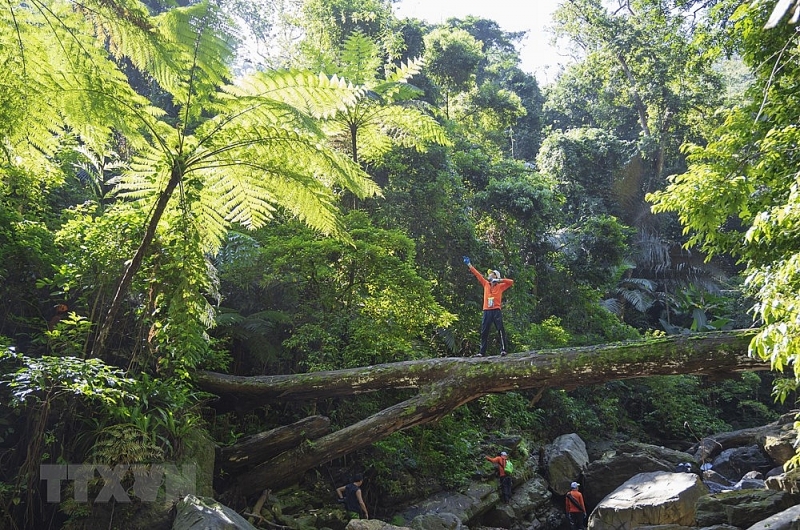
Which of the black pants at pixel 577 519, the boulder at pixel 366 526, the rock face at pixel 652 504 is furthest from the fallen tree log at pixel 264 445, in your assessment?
the black pants at pixel 577 519

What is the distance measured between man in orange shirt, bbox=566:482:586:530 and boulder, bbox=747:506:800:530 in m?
3.93

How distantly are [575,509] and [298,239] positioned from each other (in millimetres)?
6433

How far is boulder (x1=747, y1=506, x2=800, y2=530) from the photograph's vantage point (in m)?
5.36

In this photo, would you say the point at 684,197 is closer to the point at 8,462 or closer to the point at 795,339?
the point at 795,339

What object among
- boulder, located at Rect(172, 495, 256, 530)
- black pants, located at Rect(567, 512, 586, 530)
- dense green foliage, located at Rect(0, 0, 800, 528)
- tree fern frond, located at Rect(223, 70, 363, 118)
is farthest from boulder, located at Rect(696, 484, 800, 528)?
tree fern frond, located at Rect(223, 70, 363, 118)

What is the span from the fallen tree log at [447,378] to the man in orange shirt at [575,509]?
4526mm

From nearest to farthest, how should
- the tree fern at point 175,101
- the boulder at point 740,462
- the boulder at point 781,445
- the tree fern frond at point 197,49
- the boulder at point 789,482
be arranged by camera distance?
the tree fern at point 175,101 → the tree fern frond at point 197,49 → the boulder at point 789,482 → the boulder at point 781,445 → the boulder at point 740,462

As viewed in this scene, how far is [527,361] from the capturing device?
223 inches

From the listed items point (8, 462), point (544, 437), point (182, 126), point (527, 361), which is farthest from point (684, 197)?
point (544, 437)

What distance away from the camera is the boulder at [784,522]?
17.6ft

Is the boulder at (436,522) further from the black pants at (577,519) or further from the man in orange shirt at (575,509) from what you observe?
the black pants at (577,519)

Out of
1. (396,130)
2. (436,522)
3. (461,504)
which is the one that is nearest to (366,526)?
(436,522)

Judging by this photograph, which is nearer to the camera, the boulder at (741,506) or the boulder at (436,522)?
the boulder at (741,506)

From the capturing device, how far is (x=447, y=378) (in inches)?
232
